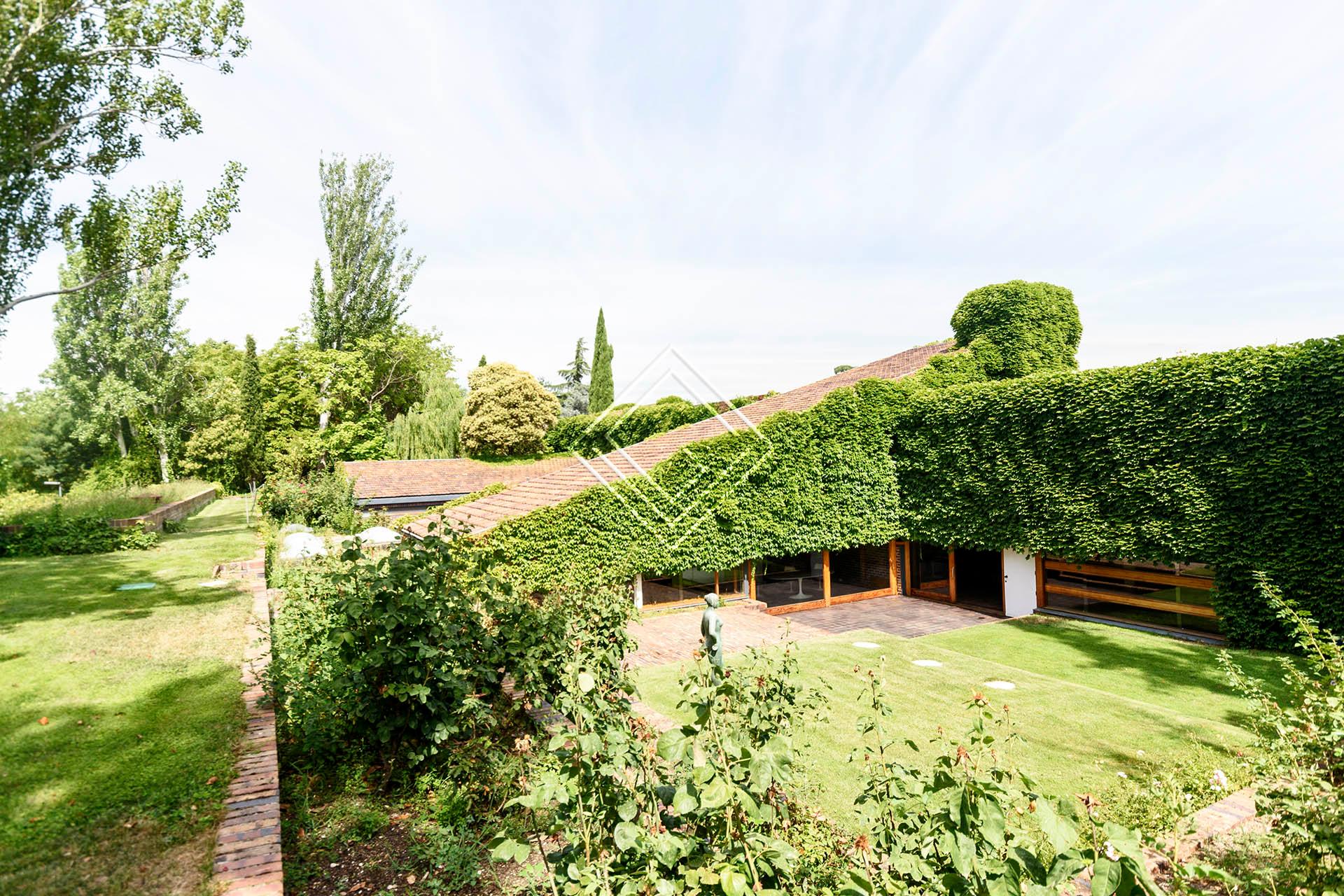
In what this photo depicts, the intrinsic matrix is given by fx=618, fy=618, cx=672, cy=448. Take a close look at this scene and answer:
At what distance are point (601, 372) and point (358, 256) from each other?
16.3 meters

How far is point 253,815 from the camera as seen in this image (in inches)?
164

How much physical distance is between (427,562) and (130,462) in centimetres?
4181

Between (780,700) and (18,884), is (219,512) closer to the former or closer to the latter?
(18,884)

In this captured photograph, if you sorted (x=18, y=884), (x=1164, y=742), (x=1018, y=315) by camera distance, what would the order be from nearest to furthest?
(x=18, y=884) → (x=1164, y=742) → (x=1018, y=315)

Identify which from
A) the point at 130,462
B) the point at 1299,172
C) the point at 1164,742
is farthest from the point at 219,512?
the point at 1299,172

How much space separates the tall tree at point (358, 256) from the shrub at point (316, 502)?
36.5ft

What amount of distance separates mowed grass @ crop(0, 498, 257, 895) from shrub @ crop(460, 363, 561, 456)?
22650mm

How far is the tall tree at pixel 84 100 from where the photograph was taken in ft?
21.9

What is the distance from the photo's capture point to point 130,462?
1391 inches

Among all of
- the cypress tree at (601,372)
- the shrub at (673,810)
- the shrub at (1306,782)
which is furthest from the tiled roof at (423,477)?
the shrub at (673,810)

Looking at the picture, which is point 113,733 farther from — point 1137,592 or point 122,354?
point 122,354

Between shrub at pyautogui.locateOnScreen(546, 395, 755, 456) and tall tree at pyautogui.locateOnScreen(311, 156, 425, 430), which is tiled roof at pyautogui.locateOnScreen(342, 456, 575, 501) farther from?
tall tree at pyautogui.locateOnScreen(311, 156, 425, 430)

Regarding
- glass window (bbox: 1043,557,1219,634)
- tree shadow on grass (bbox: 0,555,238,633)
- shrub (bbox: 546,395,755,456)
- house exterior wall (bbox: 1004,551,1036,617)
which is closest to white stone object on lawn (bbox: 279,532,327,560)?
tree shadow on grass (bbox: 0,555,238,633)

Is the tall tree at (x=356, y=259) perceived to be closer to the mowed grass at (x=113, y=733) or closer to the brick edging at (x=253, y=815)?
the mowed grass at (x=113, y=733)
